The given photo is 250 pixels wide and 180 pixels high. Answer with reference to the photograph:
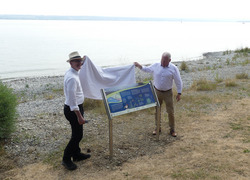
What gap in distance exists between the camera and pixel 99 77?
231 inches

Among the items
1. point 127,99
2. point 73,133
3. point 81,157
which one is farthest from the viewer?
point 127,99

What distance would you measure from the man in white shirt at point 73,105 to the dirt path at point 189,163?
0.24 m

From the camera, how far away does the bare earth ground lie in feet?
14.8

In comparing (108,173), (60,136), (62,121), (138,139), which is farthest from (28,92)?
(108,173)

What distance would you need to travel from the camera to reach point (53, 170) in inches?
184

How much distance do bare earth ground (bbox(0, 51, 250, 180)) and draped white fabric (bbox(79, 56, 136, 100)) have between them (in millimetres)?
1130

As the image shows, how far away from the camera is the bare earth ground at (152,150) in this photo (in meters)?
4.51

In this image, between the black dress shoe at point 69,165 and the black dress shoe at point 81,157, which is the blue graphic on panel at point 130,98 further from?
the black dress shoe at point 69,165

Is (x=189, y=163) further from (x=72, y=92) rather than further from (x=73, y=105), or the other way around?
(x=72, y=92)

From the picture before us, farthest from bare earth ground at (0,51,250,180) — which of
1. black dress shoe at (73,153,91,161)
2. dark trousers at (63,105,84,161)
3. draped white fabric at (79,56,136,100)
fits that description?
draped white fabric at (79,56,136,100)

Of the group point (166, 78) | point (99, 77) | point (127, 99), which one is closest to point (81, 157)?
point (127, 99)

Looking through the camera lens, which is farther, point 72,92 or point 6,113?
point 6,113

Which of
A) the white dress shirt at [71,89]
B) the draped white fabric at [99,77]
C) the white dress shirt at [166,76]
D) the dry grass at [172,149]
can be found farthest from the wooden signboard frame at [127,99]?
the white dress shirt at [71,89]

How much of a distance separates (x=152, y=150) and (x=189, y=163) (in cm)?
91
